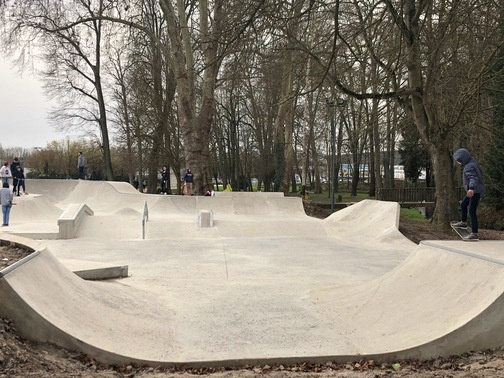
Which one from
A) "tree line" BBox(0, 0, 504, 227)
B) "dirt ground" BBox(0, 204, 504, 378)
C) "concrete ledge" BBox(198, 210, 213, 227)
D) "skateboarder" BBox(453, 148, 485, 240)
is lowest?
"dirt ground" BBox(0, 204, 504, 378)

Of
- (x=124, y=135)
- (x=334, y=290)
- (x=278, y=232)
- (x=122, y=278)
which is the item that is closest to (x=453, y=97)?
(x=278, y=232)

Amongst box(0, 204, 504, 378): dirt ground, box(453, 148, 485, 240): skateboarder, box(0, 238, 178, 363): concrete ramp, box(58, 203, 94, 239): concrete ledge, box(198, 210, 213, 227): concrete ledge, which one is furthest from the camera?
box(198, 210, 213, 227): concrete ledge

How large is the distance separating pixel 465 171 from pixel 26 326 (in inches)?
258

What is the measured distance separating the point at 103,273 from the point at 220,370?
369 centimetres

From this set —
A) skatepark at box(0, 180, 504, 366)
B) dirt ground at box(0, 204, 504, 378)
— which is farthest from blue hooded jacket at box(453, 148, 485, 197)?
dirt ground at box(0, 204, 504, 378)

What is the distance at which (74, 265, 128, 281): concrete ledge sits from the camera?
6.53 m

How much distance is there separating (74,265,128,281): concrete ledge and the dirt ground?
2.88 m

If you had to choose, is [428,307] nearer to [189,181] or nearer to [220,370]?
[220,370]

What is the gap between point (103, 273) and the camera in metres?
6.90

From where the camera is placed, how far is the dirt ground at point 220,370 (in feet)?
10.7

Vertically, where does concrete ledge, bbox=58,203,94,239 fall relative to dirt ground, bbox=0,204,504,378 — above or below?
above

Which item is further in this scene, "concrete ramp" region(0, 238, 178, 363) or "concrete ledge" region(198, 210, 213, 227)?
"concrete ledge" region(198, 210, 213, 227)

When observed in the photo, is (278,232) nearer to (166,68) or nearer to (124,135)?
(166,68)

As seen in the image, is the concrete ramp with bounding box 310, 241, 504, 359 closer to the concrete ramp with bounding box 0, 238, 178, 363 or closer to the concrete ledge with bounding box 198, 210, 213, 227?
the concrete ramp with bounding box 0, 238, 178, 363
